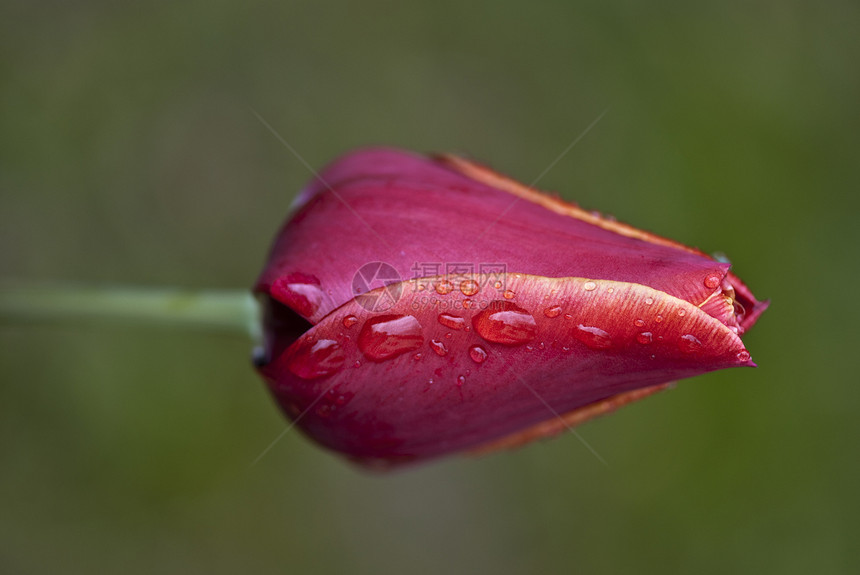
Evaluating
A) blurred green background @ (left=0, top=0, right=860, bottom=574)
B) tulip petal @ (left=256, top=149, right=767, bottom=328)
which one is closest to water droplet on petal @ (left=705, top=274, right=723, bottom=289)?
tulip petal @ (left=256, top=149, right=767, bottom=328)

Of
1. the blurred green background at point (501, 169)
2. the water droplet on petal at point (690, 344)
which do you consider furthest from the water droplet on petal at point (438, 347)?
the blurred green background at point (501, 169)

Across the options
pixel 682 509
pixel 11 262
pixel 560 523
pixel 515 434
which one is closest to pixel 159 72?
pixel 11 262

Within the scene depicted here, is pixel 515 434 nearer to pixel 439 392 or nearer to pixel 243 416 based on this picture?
pixel 439 392

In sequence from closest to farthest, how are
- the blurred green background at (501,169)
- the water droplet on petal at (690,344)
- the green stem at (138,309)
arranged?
the water droplet on petal at (690,344) < the green stem at (138,309) < the blurred green background at (501,169)

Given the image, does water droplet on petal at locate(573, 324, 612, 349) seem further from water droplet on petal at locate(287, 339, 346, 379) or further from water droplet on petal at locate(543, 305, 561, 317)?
water droplet on petal at locate(287, 339, 346, 379)

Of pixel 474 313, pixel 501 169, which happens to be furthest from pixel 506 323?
pixel 501 169

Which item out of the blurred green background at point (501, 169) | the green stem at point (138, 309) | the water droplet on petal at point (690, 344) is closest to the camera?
the water droplet on petal at point (690, 344)

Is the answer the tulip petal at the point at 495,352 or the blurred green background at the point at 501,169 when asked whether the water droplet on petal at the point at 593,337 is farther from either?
the blurred green background at the point at 501,169
